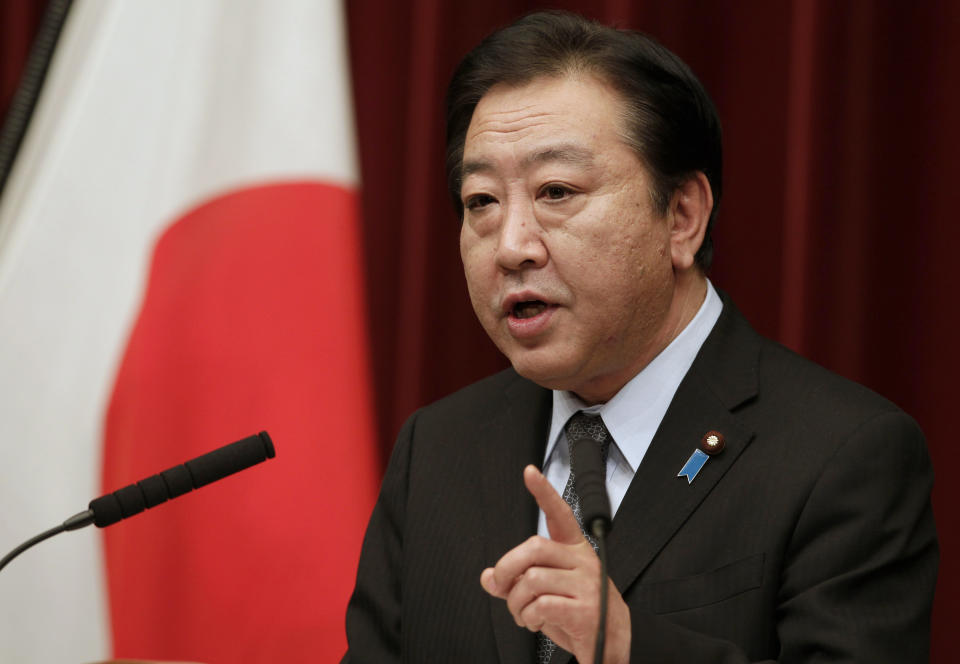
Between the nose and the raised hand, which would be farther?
the nose

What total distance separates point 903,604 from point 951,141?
1.20 m

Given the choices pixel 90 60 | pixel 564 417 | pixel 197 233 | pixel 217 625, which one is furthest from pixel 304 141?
pixel 217 625

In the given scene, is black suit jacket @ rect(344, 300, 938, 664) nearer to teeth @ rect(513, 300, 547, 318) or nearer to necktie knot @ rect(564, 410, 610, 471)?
necktie knot @ rect(564, 410, 610, 471)

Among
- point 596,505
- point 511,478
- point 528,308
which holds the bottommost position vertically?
point 511,478

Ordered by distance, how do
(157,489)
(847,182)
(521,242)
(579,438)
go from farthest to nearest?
(847,182) → (579,438) → (521,242) → (157,489)

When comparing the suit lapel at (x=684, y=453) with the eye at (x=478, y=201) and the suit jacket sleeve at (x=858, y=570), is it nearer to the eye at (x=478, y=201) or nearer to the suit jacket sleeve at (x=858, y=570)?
the suit jacket sleeve at (x=858, y=570)

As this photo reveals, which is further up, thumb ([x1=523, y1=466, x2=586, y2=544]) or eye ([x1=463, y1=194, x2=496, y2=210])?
eye ([x1=463, y1=194, x2=496, y2=210])

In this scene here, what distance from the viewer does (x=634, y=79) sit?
66.0 inches

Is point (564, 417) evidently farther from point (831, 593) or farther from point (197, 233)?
point (197, 233)

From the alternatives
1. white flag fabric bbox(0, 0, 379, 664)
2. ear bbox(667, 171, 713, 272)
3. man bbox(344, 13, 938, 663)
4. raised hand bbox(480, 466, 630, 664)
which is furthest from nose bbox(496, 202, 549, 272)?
white flag fabric bbox(0, 0, 379, 664)

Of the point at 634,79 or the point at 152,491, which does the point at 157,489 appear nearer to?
the point at 152,491

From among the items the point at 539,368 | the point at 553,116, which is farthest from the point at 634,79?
the point at 539,368

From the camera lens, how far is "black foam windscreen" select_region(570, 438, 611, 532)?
3.46ft

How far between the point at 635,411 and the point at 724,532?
0.27 meters
